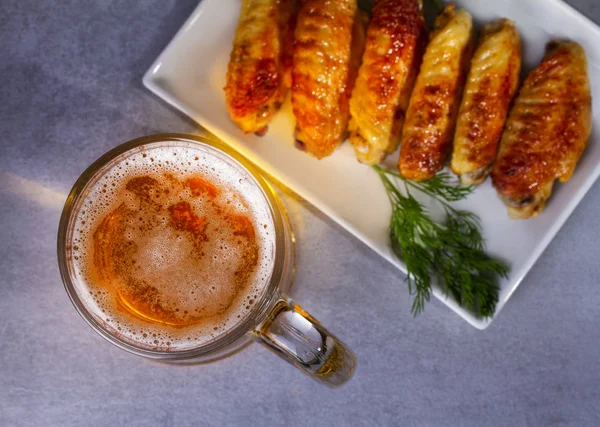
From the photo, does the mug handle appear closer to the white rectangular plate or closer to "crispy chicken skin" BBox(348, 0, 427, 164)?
the white rectangular plate

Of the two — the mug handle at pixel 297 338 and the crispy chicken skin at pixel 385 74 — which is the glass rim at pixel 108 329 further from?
the crispy chicken skin at pixel 385 74

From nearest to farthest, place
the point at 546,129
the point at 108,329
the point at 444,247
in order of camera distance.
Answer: the point at 108,329 < the point at 546,129 < the point at 444,247

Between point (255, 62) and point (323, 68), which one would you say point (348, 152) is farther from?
point (255, 62)

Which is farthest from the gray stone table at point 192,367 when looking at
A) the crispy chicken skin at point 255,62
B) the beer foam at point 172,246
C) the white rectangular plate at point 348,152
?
the beer foam at point 172,246

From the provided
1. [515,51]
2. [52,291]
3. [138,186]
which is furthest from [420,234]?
[52,291]

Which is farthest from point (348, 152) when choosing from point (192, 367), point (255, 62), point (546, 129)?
point (192, 367)

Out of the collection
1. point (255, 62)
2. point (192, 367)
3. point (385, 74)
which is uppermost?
point (385, 74)

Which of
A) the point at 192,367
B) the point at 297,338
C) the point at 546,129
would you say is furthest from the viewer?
the point at 192,367
